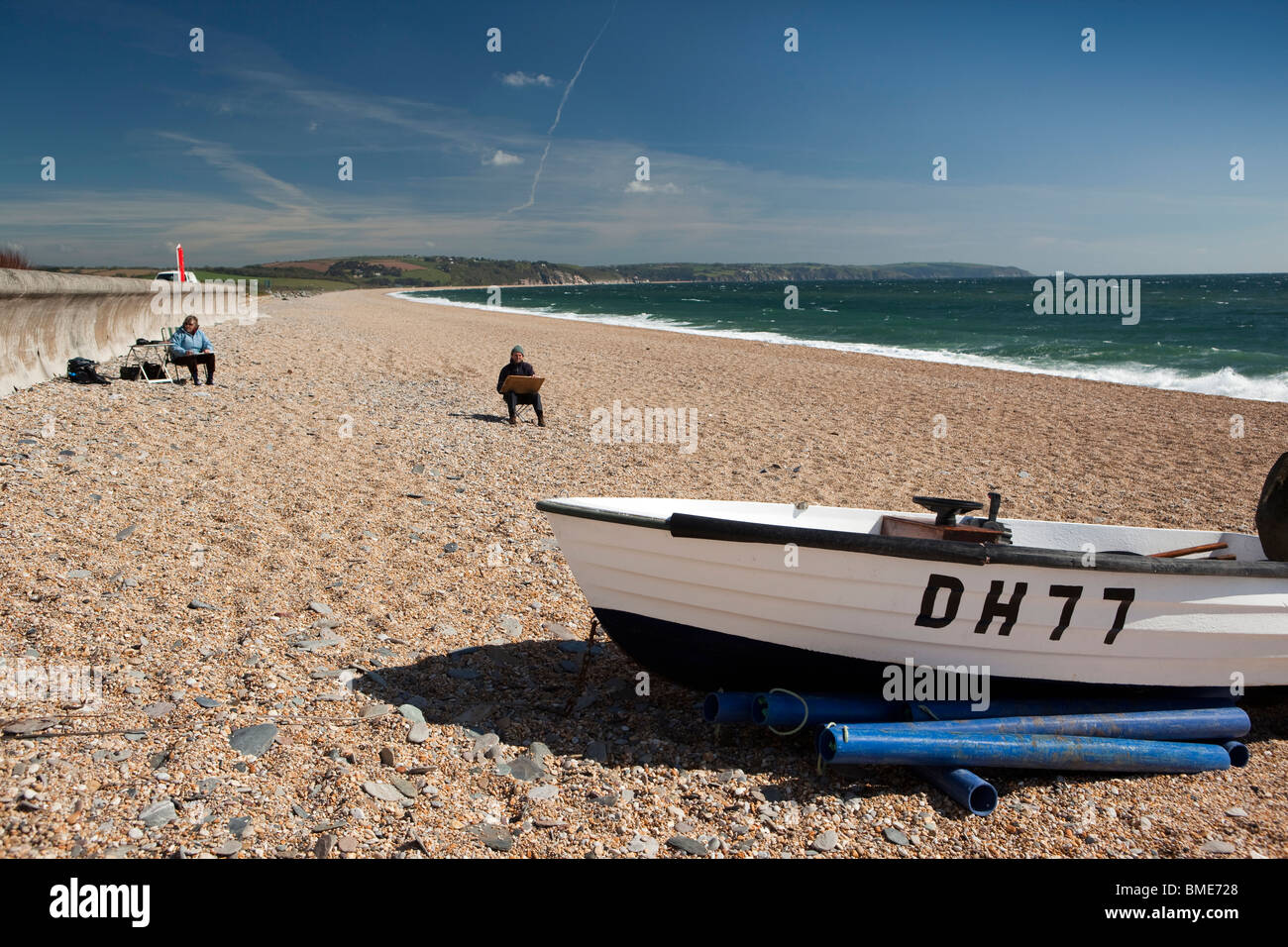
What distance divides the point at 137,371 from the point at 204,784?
35.5 feet

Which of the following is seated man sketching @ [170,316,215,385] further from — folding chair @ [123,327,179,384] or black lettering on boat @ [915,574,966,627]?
black lettering on boat @ [915,574,966,627]

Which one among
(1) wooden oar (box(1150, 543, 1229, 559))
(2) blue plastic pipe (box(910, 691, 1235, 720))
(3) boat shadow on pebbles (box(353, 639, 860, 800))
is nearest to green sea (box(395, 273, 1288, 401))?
(1) wooden oar (box(1150, 543, 1229, 559))

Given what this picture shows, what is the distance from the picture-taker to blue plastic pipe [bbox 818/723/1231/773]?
12.0ft

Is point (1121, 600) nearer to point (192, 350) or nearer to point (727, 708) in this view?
point (727, 708)

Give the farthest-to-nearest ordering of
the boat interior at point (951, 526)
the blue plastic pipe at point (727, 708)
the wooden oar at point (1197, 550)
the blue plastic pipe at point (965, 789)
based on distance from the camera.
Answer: the wooden oar at point (1197, 550) → the boat interior at point (951, 526) → the blue plastic pipe at point (727, 708) → the blue plastic pipe at point (965, 789)

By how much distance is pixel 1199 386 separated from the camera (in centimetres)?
1975

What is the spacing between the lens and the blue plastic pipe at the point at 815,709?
398 centimetres

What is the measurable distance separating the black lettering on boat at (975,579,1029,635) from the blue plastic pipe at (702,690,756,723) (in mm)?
1278

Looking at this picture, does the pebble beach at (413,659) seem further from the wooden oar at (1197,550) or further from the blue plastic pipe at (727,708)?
the wooden oar at (1197,550)

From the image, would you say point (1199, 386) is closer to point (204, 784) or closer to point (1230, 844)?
point (1230, 844)

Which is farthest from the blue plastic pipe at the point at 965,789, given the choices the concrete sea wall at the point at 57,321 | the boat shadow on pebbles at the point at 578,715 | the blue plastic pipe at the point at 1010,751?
the concrete sea wall at the point at 57,321

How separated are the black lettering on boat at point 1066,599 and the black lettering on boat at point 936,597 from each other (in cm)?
50
